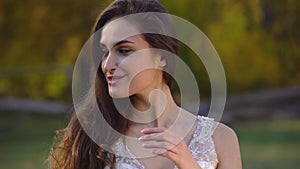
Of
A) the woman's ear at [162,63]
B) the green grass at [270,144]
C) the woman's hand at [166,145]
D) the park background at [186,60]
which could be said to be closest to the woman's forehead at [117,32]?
the woman's ear at [162,63]

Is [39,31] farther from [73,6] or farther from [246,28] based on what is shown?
[246,28]

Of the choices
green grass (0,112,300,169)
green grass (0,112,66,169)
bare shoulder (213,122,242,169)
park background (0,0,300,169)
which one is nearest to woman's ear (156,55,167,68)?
bare shoulder (213,122,242,169)

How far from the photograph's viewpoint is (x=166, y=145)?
181 cm

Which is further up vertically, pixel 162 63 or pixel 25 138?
pixel 25 138

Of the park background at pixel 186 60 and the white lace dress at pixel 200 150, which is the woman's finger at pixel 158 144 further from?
the park background at pixel 186 60

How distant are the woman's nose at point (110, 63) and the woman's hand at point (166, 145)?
0.25 m

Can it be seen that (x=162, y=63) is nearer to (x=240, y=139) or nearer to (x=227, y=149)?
(x=227, y=149)

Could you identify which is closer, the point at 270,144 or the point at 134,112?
the point at 134,112

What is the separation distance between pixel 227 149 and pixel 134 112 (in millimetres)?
278

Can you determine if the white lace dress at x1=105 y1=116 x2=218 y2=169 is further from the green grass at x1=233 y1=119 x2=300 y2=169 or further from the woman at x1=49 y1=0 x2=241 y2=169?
the green grass at x1=233 y1=119 x2=300 y2=169

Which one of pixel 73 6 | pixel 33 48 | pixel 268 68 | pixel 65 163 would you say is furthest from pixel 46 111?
pixel 65 163

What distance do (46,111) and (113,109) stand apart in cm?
1034

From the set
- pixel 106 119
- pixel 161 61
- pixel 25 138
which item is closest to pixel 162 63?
pixel 161 61

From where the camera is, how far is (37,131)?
11211 millimetres
